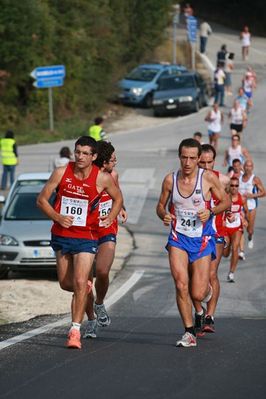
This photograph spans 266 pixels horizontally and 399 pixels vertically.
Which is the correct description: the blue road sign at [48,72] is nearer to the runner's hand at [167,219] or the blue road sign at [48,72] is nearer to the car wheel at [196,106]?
the car wheel at [196,106]

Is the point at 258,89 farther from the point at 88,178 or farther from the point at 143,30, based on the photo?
the point at 88,178

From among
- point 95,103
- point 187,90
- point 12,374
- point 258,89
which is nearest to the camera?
point 12,374

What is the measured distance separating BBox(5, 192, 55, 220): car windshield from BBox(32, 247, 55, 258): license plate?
4.13 feet

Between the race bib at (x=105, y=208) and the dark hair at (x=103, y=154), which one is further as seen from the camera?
the dark hair at (x=103, y=154)

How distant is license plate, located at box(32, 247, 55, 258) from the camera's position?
17.7m

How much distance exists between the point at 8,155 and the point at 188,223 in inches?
758

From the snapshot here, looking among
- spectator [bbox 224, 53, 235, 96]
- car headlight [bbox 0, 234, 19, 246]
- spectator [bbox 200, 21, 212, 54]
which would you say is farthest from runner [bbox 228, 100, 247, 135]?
spectator [bbox 200, 21, 212, 54]

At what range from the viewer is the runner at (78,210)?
10.1 metres

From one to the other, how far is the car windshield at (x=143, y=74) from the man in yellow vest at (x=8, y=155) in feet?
58.9

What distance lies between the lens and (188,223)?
406 inches

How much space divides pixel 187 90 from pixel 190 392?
35.9 metres

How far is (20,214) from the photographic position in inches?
754

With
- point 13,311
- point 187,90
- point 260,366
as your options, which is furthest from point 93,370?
point 187,90

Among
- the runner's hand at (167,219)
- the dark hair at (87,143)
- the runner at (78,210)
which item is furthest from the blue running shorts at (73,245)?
the dark hair at (87,143)
